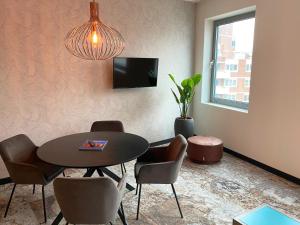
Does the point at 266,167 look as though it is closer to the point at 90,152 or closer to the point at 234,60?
the point at 234,60

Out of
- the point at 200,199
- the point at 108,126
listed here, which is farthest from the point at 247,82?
the point at 108,126

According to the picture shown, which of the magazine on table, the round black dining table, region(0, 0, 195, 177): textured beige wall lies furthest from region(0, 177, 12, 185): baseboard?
the magazine on table

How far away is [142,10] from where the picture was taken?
13.0 feet

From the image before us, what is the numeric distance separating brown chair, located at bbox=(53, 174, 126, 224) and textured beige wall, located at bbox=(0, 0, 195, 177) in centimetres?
189

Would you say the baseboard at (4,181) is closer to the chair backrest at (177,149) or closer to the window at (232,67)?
the chair backrest at (177,149)

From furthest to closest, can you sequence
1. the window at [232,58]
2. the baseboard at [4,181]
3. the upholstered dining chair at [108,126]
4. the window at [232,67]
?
the window at [232,67] → the window at [232,58] → the upholstered dining chair at [108,126] → the baseboard at [4,181]

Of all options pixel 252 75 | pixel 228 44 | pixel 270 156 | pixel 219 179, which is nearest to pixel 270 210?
pixel 219 179

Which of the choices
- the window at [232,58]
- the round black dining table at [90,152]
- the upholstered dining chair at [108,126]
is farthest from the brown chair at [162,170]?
the window at [232,58]

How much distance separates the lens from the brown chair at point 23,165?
2.27 metres

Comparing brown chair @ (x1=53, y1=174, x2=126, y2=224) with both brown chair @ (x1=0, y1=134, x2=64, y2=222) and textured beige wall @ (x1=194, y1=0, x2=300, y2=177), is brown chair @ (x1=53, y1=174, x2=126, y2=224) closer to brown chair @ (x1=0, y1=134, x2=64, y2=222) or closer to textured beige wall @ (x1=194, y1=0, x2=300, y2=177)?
brown chair @ (x1=0, y1=134, x2=64, y2=222)

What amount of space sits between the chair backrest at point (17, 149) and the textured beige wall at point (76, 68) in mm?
621

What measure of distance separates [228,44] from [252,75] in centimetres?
91

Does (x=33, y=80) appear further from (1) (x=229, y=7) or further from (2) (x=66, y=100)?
(1) (x=229, y=7)

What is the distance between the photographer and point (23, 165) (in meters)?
2.25
